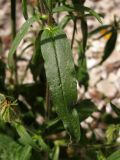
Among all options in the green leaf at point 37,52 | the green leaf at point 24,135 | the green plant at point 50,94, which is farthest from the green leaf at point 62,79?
the green leaf at point 24,135

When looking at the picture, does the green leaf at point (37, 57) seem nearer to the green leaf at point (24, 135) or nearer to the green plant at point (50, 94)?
the green plant at point (50, 94)

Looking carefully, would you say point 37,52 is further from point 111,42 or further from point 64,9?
point 111,42

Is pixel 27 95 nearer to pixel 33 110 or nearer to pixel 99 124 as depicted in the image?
pixel 33 110

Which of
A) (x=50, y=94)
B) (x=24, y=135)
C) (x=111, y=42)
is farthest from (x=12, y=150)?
(x=111, y=42)

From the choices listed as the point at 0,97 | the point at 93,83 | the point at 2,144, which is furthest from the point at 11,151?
the point at 93,83

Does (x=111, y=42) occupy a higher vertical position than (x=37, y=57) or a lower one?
lower

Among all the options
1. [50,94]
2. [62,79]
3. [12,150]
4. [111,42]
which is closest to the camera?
[62,79]

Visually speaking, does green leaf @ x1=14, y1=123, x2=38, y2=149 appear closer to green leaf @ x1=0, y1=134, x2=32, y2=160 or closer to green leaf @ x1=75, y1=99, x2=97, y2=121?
green leaf @ x1=0, y1=134, x2=32, y2=160
